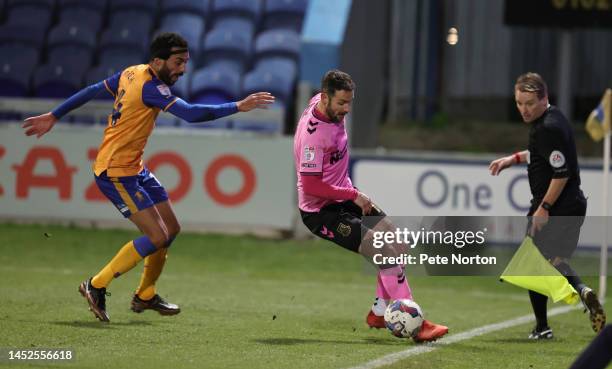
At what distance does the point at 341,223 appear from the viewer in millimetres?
8930

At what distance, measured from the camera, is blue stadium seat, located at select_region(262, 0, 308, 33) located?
2055 centimetres

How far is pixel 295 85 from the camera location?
19844 mm

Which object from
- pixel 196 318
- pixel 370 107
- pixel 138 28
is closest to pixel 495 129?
pixel 370 107

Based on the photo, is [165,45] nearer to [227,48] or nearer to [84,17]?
[227,48]

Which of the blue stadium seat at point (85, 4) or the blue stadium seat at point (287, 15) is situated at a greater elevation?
the blue stadium seat at point (85, 4)

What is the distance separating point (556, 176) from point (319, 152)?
1.82 m

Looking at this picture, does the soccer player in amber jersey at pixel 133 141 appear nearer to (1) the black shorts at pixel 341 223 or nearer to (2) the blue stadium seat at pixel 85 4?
(1) the black shorts at pixel 341 223

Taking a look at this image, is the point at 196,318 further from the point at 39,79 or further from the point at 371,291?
the point at 39,79

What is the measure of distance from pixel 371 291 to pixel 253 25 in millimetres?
8548

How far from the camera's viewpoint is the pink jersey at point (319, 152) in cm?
870

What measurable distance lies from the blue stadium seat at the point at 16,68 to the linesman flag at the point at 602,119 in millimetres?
10366

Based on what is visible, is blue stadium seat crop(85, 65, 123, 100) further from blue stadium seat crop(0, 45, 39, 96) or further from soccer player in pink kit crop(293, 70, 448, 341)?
soccer player in pink kit crop(293, 70, 448, 341)

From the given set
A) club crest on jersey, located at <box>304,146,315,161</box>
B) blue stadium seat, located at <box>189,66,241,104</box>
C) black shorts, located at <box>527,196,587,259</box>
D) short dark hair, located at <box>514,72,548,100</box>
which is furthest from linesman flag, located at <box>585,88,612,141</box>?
blue stadium seat, located at <box>189,66,241,104</box>

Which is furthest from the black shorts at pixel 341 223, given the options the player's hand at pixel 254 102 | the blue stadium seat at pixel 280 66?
the blue stadium seat at pixel 280 66
